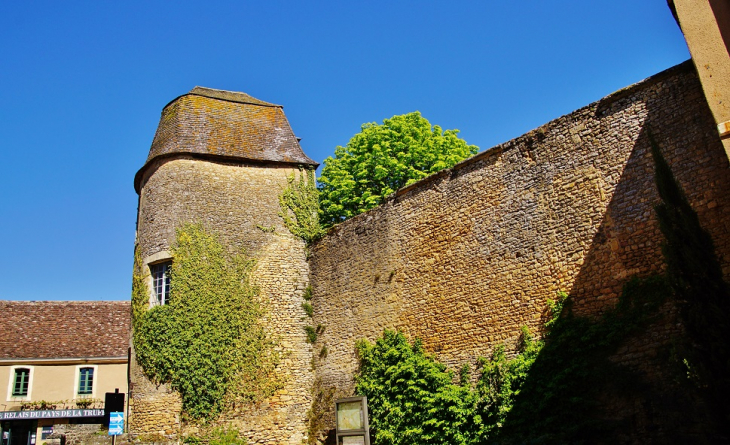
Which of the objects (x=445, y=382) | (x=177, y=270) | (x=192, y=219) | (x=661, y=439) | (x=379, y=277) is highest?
(x=192, y=219)

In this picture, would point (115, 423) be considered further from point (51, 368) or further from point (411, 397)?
point (51, 368)

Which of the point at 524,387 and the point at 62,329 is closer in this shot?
the point at 524,387

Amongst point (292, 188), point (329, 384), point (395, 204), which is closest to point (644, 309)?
point (395, 204)

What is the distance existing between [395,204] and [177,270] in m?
5.74

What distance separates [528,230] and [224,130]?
968 cm

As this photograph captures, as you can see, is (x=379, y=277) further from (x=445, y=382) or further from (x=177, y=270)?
(x=177, y=270)

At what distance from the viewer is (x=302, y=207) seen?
16.5m

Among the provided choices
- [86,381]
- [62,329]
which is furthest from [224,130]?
[62,329]

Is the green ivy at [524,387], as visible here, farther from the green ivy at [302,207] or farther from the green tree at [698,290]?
the green ivy at [302,207]

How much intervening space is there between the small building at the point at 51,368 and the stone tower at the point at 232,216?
1058 cm

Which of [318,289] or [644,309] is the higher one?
[318,289]

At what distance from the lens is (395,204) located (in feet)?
44.8

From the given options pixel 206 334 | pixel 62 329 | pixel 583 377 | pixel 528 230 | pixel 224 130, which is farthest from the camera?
pixel 62 329

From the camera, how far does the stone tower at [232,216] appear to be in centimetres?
1428
